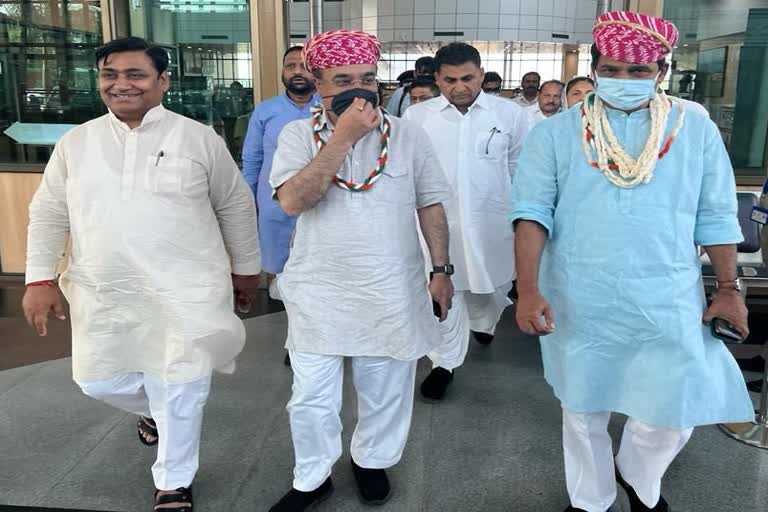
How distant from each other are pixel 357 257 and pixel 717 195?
Answer: 1.13 metres

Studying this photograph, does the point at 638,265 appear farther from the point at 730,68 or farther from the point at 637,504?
the point at 730,68

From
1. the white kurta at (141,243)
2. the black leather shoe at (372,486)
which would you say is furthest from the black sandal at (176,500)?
the black leather shoe at (372,486)

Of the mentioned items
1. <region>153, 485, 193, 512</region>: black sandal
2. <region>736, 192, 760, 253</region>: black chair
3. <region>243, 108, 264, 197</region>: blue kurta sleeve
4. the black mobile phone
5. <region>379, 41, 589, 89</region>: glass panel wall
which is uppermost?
<region>379, 41, 589, 89</region>: glass panel wall

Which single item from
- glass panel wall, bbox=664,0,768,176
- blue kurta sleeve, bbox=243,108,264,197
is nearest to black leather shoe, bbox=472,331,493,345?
blue kurta sleeve, bbox=243,108,264,197

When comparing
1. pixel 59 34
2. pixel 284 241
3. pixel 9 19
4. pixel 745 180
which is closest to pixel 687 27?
pixel 745 180

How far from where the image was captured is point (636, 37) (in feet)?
6.52

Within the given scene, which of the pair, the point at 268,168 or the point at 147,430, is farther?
the point at 268,168

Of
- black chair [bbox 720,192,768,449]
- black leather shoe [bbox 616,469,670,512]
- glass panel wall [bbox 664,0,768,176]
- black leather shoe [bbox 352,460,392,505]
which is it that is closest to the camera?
black leather shoe [bbox 616,469,670,512]

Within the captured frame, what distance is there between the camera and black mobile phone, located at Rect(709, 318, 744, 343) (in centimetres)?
202

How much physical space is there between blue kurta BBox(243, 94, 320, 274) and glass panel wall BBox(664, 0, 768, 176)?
320 cm

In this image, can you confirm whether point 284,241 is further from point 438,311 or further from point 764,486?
point 764,486

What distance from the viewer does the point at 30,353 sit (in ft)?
13.5

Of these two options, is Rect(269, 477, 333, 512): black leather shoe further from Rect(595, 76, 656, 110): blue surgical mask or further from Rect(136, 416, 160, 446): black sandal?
Rect(595, 76, 656, 110): blue surgical mask

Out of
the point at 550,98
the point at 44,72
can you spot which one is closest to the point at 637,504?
the point at 550,98
